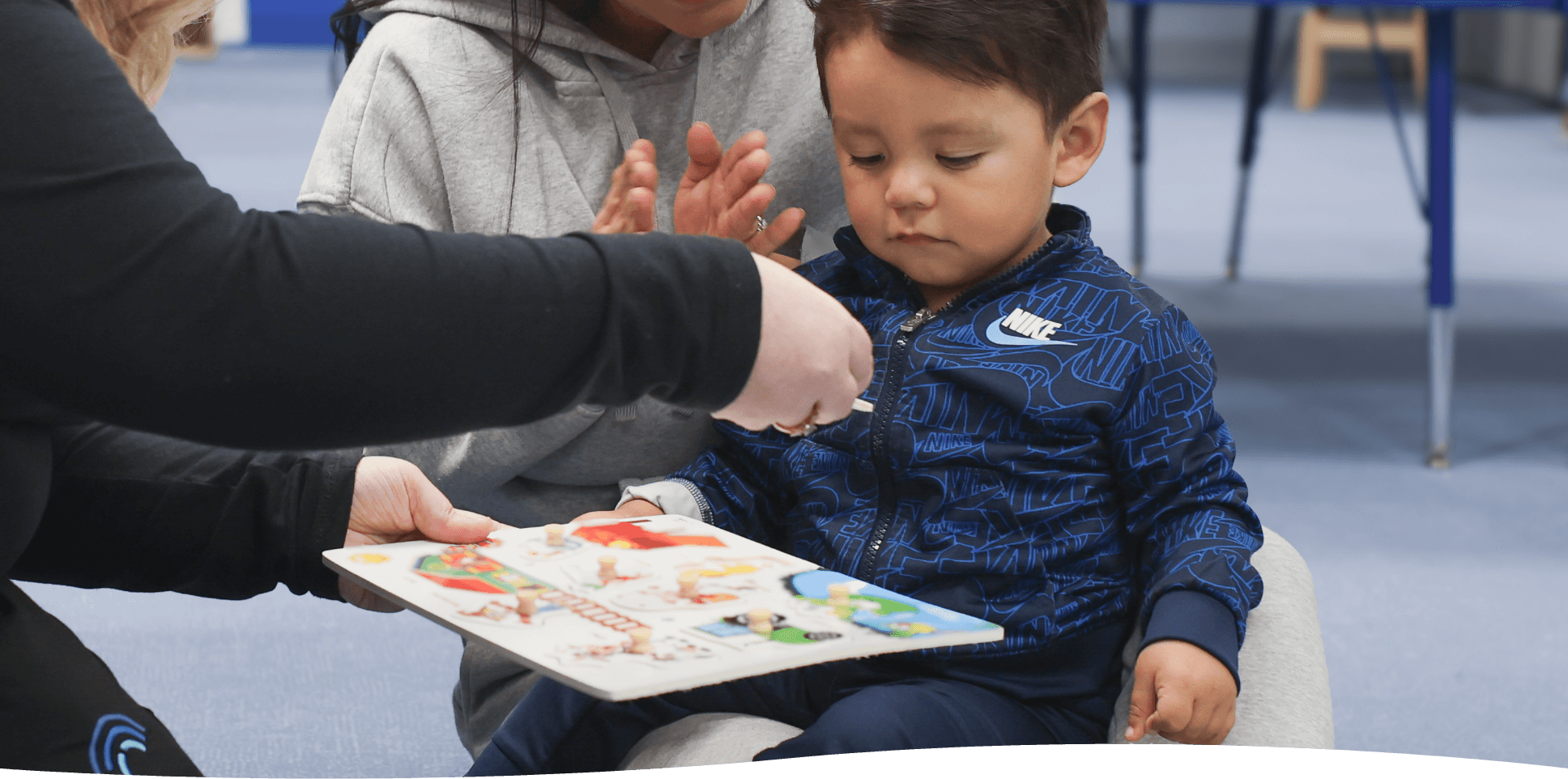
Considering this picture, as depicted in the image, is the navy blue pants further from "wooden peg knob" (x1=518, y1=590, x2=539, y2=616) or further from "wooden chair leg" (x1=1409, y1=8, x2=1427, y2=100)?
"wooden chair leg" (x1=1409, y1=8, x2=1427, y2=100)

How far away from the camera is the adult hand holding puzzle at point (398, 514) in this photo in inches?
33.9

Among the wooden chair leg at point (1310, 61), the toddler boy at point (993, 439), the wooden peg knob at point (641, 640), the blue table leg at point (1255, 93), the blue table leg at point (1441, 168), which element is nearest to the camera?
the wooden peg knob at point (641, 640)

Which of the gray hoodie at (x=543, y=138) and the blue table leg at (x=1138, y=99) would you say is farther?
the blue table leg at (x=1138, y=99)

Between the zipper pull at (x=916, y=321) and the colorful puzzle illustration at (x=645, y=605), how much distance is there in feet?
0.64

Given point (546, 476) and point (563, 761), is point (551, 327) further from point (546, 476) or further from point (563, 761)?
point (546, 476)

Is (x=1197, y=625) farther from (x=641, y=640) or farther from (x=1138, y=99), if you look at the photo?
(x=1138, y=99)

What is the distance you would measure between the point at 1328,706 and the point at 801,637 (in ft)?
1.26

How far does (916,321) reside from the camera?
976mm

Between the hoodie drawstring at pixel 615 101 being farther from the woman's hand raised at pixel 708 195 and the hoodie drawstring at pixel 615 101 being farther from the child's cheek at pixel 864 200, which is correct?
the child's cheek at pixel 864 200

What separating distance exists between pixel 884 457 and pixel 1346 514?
1.31 meters

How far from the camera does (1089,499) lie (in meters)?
0.91

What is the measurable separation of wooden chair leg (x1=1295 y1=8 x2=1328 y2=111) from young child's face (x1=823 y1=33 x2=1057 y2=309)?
21.4 feet

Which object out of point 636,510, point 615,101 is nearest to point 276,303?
point 636,510

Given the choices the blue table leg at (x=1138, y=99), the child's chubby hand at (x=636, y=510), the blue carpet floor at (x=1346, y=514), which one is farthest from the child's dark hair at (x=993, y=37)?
the blue table leg at (x=1138, y=99)
